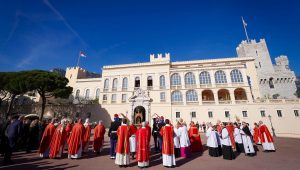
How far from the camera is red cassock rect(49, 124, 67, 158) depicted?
7.90m

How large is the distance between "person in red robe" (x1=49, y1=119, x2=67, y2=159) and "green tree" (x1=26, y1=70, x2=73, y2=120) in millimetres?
22504

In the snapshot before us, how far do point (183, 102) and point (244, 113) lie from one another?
10982 millimetres

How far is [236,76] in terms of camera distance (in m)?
29.8

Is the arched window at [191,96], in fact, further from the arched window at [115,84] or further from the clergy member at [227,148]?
the clergy member at [227,148]

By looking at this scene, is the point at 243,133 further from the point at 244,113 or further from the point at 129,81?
the point at 129,81

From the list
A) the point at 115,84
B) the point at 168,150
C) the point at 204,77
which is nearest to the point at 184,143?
the point at 168,150

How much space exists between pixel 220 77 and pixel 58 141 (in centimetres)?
3025

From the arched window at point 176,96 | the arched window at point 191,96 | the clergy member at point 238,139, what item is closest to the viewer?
the clergy member at point 238,139

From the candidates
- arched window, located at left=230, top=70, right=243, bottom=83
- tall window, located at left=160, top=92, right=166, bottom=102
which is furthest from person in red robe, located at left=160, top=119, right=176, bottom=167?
arched window, located at left=230, top=70, right=243, bottom=83

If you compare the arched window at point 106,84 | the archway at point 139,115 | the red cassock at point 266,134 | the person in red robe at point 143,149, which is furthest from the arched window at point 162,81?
the person in red robe at point 143,149

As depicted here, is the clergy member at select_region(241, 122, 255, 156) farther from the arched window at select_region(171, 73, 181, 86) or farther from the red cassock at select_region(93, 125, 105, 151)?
the arched window at select_region(171, 73, 181, 86)

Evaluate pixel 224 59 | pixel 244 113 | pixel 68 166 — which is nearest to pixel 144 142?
pixel 68 166

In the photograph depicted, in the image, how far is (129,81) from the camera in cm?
3325

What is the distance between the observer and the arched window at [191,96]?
99.4 ft
